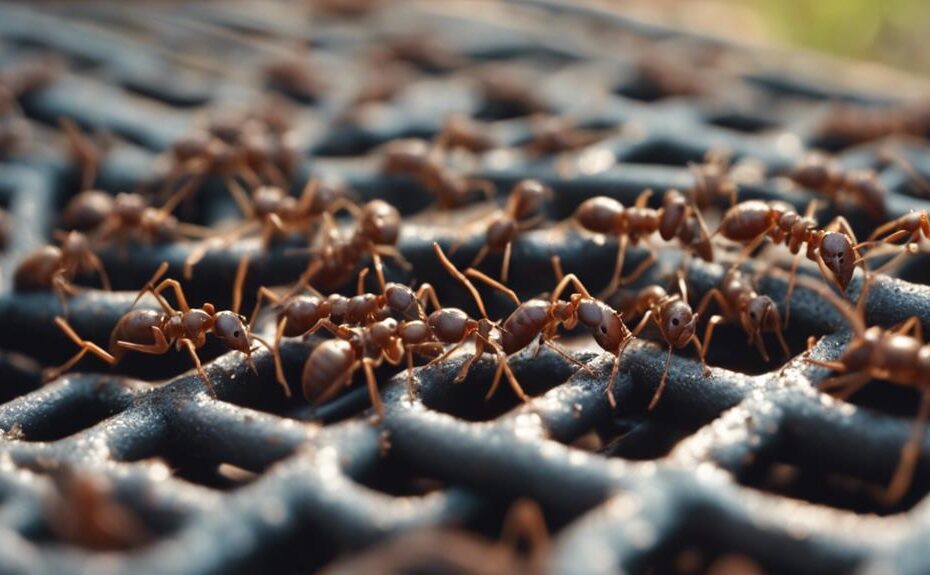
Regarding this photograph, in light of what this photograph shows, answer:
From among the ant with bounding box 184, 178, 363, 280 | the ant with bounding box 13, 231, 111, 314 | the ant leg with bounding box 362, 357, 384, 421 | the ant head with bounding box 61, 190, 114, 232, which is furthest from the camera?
the ant head with bounding box 61, 190, 114, 232

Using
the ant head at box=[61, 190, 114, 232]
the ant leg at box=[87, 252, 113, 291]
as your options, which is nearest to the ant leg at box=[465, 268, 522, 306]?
the ant leg at box=[87, 252, 113, 291]

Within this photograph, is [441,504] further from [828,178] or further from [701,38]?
[701,38]

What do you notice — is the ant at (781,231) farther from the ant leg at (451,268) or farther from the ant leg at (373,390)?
the ant leg at (373,390)

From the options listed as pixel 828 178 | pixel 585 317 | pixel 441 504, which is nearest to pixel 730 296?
pixel 585 317

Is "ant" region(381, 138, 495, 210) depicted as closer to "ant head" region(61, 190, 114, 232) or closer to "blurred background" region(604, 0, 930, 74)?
"ant head" region(61, 190, 114, 232)

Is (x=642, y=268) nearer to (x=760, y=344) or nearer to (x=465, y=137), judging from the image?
(x=760, y=344)

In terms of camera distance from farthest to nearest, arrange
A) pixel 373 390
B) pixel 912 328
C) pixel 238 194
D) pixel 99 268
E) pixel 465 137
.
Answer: pixel 465 137, pixel 238 194, pixel 99 268, pixel 912 328, pixel 373 390

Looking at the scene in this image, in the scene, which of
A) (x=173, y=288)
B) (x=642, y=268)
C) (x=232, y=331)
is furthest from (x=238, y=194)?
(x=642, y=268)
